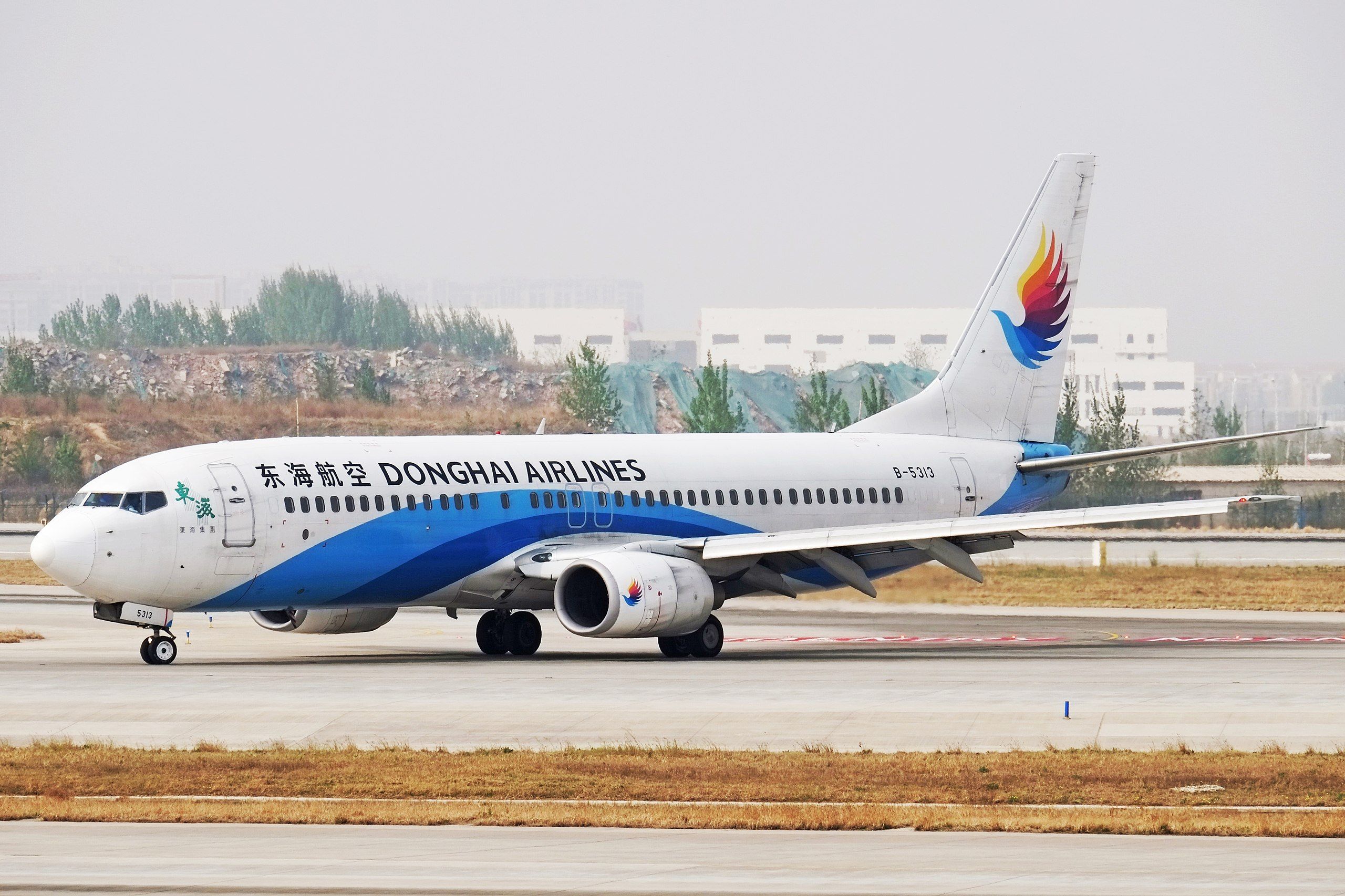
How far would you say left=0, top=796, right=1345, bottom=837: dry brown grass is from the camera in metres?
19.7

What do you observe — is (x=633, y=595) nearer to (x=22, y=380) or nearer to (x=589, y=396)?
(x=589, y=396)

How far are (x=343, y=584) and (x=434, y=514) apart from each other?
88.4 inches

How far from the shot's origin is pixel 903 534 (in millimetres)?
40938

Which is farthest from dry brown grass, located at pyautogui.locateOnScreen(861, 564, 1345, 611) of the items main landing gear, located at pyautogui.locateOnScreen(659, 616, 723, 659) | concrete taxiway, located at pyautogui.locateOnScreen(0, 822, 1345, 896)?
concrete taxiway, located at pyautogui.locateOnScreen(0, 822, 1345, 896)

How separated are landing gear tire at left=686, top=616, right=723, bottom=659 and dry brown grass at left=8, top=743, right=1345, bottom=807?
615 inches

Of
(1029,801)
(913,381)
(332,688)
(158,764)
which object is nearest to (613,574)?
(332,688)

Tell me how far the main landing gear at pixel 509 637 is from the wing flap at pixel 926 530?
12.8 feet

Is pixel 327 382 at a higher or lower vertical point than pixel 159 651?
higher

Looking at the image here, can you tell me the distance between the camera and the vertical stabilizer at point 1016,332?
49.8 metres

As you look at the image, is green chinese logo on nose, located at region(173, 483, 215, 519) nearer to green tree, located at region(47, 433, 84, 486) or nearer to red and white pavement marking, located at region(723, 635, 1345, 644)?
red and white pavement marking, located at region(723, 635, 1345, 644)

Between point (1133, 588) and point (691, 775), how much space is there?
130 ft

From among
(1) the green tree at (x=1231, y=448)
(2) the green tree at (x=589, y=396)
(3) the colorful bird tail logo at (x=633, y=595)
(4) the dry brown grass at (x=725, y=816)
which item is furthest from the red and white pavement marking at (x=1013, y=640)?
(1) the green tree at (x=1231, y=448)

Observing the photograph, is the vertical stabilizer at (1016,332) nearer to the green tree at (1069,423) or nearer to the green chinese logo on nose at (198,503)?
the green chinese logo on nose at (198,503)

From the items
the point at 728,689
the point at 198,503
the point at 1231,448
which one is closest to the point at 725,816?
the point at 728,689
